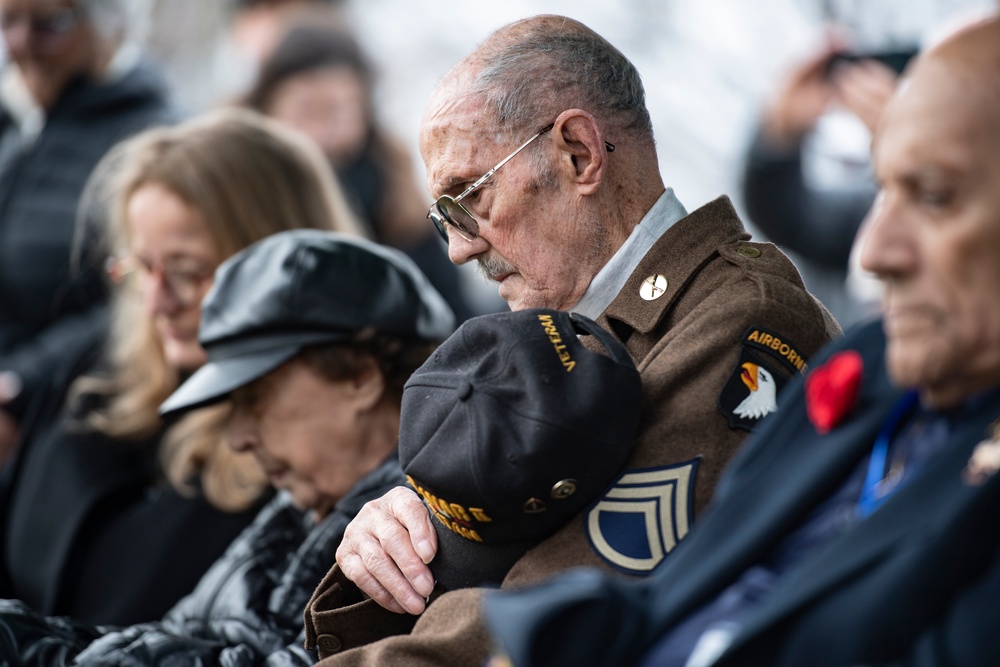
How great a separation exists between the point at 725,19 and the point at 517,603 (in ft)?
24.1

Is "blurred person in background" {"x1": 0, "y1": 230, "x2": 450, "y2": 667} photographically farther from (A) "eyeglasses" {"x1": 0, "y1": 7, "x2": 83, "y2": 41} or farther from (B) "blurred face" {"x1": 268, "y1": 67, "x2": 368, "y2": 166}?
→ (A) "eyeglasses" {"x1": 0, "y1": 7, "x2": 83, "y2": 41}

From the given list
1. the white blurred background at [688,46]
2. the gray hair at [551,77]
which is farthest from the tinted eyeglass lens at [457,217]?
the white blurred background at [688,46]

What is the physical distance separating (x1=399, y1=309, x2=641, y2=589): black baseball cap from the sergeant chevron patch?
4 centimetres

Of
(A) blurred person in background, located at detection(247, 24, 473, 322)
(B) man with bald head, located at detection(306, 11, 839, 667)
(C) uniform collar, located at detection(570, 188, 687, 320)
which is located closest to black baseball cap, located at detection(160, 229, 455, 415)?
(B) man with bald head, located at detection(306, 11, 839, 667)

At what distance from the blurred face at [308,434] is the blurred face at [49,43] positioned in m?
2.68

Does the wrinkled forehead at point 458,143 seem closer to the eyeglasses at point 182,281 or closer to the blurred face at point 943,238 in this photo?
the blurred face at point 943,238

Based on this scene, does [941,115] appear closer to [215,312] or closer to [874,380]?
[874,380]

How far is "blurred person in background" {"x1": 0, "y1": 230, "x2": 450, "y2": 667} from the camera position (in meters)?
3.39

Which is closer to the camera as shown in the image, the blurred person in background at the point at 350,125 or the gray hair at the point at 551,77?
the gray hair at the point at 551,77

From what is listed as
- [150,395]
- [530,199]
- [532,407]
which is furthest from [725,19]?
[532,407]

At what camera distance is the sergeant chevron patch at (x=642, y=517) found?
2.28m

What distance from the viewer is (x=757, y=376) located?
2418 millimetres

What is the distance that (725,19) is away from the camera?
28.4ft

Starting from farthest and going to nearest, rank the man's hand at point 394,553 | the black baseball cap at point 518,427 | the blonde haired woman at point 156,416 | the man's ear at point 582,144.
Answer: the blonde haired woman at point 156,416
the man's ear at point 582,144
the man's hand at point 394,553
the black baseball cap at point 518,427
